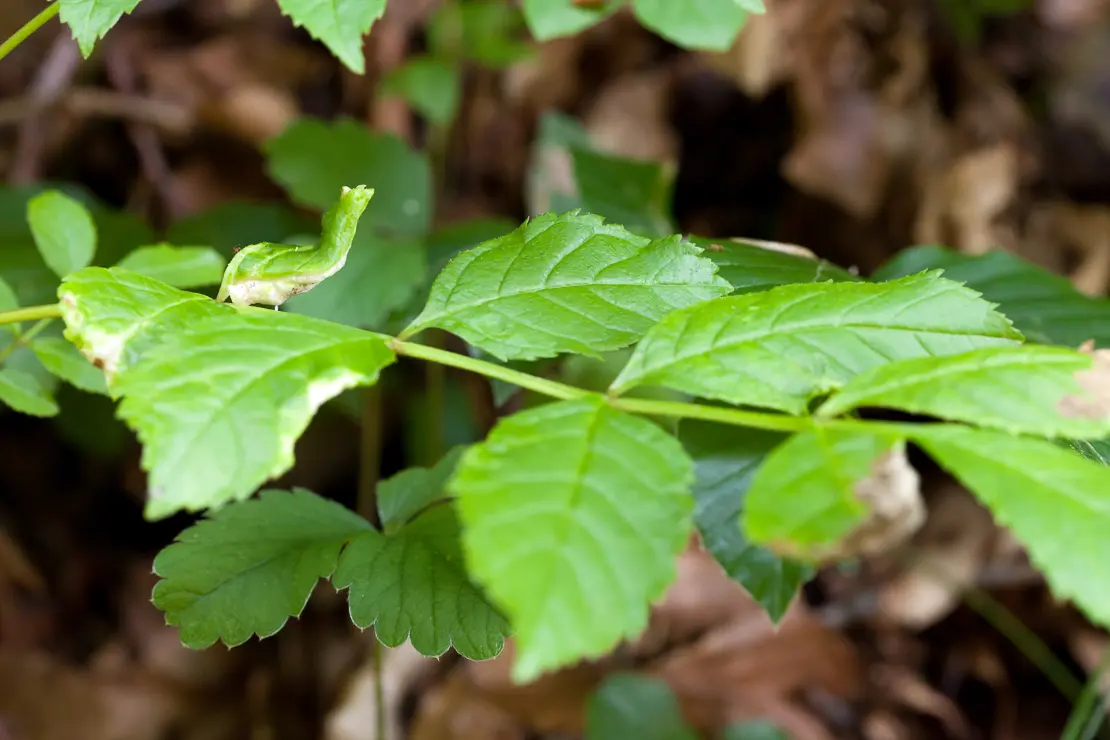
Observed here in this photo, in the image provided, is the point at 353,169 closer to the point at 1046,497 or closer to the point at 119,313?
the point at 119,313

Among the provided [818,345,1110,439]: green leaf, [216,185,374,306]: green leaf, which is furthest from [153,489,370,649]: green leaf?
[818,345,1110,439]: green leaf

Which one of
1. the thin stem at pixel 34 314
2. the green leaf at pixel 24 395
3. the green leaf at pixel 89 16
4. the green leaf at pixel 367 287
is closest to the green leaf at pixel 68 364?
the green leaf at pixel 24 395

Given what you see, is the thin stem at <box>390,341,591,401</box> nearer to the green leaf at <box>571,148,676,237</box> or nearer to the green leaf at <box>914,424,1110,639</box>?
the green leaf at <box>914,424,1110,639</box>

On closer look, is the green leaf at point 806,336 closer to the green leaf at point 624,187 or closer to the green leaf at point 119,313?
the green leaf at point 119,313

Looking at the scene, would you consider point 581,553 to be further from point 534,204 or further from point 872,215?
point 872,215

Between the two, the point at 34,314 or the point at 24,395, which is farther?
the point at 24,395

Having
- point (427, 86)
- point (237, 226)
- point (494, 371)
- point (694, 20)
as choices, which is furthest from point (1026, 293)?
point (237, 226)

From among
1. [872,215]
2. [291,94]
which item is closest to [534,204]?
[291,94]
